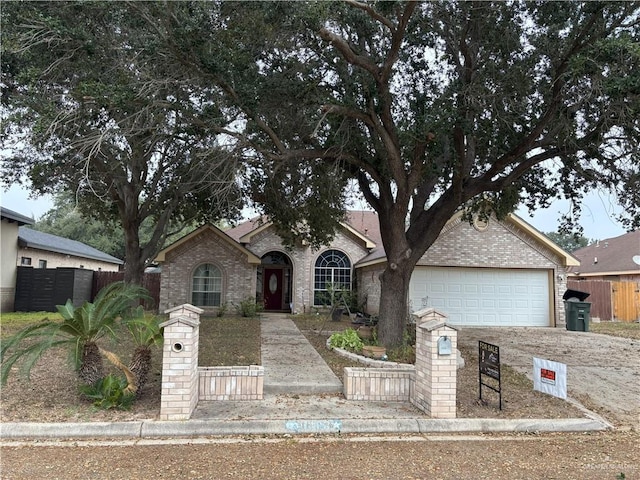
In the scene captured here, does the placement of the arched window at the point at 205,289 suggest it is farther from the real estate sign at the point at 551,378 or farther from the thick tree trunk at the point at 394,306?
the real estate sign at the point at 551,378

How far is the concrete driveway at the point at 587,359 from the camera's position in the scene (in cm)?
702

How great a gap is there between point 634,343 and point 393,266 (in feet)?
28.3

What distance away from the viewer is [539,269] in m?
17.4

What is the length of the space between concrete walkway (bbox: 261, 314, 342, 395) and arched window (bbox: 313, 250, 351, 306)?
7674 millimetres

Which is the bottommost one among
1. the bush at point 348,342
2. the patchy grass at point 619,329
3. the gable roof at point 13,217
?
the patchy grass at point 619,329

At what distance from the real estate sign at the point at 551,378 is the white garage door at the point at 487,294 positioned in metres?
9.59

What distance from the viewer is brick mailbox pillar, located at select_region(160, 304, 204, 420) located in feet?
18.4

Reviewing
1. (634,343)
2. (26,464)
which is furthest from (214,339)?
(634,343)

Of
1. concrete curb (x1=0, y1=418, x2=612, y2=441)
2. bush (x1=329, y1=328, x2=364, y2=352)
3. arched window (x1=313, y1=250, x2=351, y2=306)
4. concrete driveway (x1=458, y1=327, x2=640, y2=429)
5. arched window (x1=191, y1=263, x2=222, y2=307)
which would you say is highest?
arched window (x1=313, y1=250, x2=351, y2=306)

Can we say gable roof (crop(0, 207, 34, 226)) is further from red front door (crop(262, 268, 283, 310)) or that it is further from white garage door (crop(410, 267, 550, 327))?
white garage door (crop(410, 267, 550, 327))

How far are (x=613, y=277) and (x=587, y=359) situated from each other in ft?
56.7

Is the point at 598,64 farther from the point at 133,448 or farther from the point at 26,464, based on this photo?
the point at 26,464

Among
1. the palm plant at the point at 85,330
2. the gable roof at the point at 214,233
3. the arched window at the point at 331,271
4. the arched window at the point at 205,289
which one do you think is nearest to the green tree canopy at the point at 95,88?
the palm plant at the point at 85,330

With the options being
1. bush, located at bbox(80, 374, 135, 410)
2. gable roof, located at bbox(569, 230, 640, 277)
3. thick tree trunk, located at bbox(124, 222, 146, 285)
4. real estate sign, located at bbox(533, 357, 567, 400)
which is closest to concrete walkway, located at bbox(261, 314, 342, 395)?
bush, located at bbox(80, 374, 135, 410)
